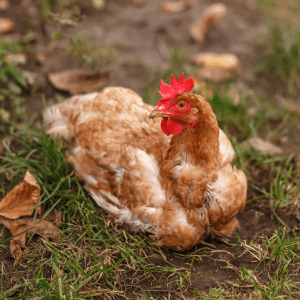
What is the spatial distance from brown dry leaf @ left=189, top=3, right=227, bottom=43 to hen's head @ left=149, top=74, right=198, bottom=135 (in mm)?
2935

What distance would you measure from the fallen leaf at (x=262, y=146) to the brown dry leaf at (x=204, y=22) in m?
2.11

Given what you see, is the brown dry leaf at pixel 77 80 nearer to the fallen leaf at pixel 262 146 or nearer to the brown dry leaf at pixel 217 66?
the brown dry leaf at pixel 217 66

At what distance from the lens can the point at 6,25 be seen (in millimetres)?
4156

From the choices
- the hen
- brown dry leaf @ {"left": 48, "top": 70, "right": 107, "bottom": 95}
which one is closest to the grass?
the hen

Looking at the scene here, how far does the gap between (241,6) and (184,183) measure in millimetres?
4452

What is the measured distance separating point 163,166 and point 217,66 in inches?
93.6

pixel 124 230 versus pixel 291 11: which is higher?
pixel 291 11

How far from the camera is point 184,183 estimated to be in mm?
2191

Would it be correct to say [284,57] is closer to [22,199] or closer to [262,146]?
[262,146]

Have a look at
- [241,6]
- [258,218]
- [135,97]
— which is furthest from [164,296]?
[241,6]

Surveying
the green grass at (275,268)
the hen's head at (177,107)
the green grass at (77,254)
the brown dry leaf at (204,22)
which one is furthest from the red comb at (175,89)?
the brown dry leaf at (204,22)

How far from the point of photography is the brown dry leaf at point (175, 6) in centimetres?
509

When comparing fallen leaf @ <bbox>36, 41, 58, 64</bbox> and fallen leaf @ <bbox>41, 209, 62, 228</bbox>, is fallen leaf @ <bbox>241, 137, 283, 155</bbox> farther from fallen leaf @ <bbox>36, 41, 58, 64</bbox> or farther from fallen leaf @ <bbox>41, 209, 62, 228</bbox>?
fallen leaf @ <bbox>36, 41, 58, 64</bbox>

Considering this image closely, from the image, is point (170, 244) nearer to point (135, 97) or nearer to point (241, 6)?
point (135, 97)
